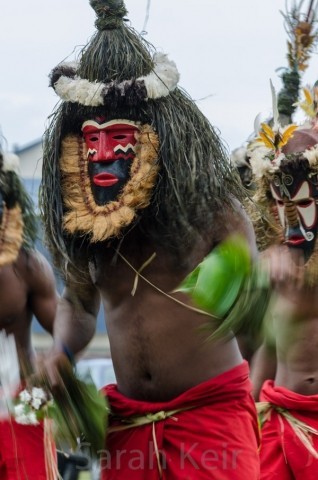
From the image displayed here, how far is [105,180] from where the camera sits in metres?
5.14

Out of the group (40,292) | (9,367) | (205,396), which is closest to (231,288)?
(205,396)

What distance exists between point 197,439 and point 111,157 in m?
1.30

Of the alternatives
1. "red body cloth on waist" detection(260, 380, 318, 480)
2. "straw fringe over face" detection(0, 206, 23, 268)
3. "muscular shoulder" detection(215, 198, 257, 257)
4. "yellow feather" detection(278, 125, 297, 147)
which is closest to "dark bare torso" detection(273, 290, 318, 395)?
"red body cloth on waist" detection(260, 380, 318, 480)

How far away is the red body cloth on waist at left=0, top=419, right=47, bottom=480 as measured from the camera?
233 inches

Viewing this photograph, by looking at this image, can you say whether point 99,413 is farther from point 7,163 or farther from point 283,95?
point 283,95

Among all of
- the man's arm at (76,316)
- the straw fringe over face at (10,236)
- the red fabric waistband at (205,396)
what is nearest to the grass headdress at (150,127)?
the man's arm at (76,316)

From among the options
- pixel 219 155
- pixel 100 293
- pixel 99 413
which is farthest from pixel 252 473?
pixel 219 155

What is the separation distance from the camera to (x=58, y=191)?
5.29m

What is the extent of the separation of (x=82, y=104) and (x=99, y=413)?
139 cm

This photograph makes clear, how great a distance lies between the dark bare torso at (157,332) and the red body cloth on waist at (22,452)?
3.23 ft

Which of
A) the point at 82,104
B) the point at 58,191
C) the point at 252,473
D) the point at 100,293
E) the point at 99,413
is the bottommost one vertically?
the point at 252,473

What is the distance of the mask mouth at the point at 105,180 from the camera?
5129 mm

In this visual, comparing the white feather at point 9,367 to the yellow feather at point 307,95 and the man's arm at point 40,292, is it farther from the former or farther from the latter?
the yellow feather at point 307,95

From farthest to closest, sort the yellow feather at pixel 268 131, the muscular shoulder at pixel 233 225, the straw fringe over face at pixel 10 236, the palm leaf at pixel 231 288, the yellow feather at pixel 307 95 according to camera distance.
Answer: the yellow feather at pixel 307 95 → the yellow feather at pixel 268 131 → the straw fringe over face at pixel 10 236 → the muscular shoulder at pixel 233 225 → the palm leaf at pixel 231 288
